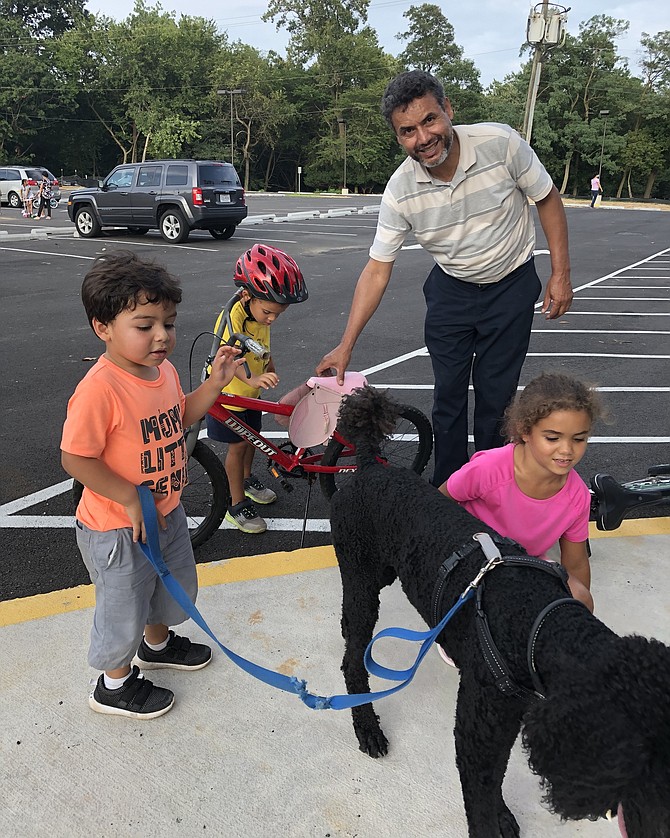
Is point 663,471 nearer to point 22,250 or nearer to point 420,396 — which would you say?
point 420,396

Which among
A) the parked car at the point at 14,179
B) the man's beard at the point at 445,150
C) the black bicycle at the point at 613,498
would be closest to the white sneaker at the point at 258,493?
the black bicycle at the point at 613,498

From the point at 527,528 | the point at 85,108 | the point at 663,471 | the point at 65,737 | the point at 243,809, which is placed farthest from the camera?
the point at 85,108

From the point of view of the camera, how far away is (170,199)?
16109mm

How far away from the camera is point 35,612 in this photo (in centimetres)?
265

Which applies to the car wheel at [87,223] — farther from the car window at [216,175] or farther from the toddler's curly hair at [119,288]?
the toddler's curly hair at [119,288]

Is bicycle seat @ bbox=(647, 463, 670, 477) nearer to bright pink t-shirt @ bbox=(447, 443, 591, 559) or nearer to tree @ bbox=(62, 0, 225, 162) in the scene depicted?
bright pink t-shirt @ bbox=(447, 443, 591, 559)

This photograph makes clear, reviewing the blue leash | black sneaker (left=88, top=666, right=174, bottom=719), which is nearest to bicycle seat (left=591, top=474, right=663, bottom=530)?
the blue leash

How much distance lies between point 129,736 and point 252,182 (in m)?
60.9

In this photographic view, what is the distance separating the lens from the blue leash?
165 centimetres

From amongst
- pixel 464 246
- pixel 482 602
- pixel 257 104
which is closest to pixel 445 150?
pixel 464 246

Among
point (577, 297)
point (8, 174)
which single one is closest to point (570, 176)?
point (8, 174)

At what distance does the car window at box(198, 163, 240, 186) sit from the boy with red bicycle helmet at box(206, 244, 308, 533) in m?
13.9

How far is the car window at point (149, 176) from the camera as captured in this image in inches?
644

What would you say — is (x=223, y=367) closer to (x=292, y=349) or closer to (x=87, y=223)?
(x=292, y=349)
